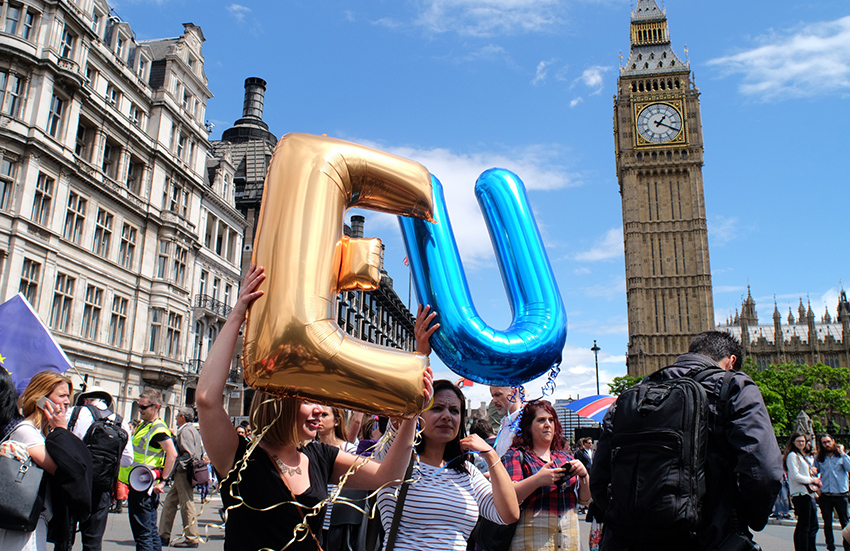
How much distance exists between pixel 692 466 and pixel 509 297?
1008 mm

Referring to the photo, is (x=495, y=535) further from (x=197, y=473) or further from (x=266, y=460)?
(x=197, y=473)

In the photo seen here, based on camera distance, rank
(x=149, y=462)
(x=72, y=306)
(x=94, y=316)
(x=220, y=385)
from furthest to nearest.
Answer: (x=94, y=316), (x=72, y=306), (x=149, y=462), (x=220, y=385)

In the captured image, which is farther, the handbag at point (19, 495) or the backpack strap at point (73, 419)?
the backpack strap at point (73, 419)

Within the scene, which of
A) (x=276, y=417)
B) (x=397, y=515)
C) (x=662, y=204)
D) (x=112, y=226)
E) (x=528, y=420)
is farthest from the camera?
(x=662, y=204)

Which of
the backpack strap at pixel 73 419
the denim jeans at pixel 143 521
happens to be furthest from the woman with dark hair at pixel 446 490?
the backpack strap at pixel 73 419

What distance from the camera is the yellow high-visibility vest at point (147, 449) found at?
6836mm

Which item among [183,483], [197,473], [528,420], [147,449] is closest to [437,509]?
[528,420]

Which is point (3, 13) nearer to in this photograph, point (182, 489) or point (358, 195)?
point (182, 489)

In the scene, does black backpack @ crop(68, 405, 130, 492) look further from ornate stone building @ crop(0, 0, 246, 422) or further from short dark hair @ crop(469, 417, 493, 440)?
ornate stone building @ crop(0, 0, 246, 422)

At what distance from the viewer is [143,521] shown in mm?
5902

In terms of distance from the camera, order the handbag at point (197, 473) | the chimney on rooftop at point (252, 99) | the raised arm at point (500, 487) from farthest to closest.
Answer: the chimney on rooftop at point (252, 99)
the handbag at point (197, 473)
the raised arm at point (500, 487)

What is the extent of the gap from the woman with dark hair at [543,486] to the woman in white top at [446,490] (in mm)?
362

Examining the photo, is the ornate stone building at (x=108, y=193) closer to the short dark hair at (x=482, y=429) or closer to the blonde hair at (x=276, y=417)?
the short dark hair at (x=482, y=429)

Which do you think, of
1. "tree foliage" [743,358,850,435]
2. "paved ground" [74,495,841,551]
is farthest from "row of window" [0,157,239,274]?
"tree foliage" [743,358,850,435]
